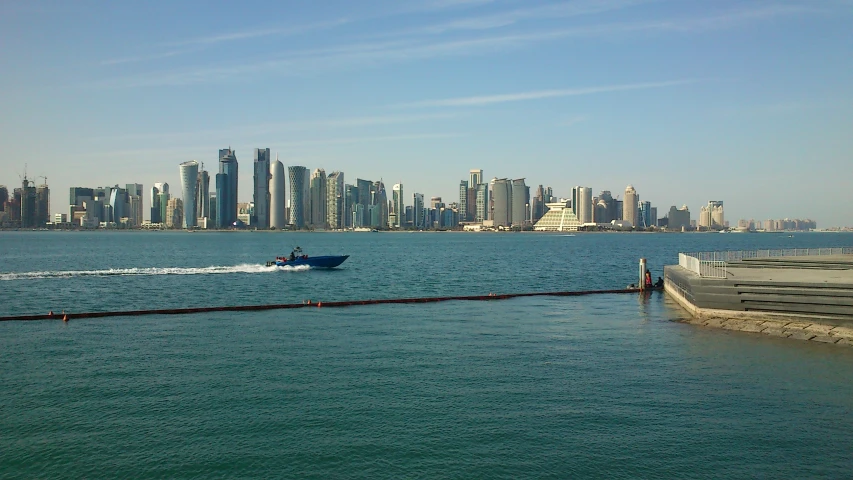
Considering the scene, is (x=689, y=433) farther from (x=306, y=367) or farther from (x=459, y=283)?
(x=459, y=283)

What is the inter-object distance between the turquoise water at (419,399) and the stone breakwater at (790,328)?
2.82ft

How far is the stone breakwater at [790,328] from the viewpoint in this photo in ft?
91.7

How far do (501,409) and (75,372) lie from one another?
16.6m

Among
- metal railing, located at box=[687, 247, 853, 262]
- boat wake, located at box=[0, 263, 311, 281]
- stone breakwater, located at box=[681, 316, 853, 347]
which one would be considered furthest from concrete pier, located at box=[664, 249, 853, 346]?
boat wake, located at box=[0, 263, 311, 281]

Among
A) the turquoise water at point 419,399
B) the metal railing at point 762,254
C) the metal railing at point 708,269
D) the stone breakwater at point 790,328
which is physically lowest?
the turquoise water at point 419,399

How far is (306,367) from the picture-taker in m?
26.0

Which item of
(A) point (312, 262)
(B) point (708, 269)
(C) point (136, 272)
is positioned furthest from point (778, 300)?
(C) point (136, 272)

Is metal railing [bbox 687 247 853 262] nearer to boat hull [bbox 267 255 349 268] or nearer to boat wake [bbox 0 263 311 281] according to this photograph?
boat hull [bbox 267 255 349 268]

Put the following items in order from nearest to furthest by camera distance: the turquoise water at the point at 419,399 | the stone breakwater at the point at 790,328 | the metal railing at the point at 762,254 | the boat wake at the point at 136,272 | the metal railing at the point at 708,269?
the turquoise water at the point at 419,399
the stone breakwater at the point at 790,328
the metal railing at the point at 708,269
the metal railing at the point at 762,254
the boat wake at the point at 136,272

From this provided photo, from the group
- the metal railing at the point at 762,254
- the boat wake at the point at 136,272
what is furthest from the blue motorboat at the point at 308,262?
the metal railing at the point at 762,254

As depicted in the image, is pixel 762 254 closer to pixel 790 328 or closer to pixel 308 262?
pixel 790 328

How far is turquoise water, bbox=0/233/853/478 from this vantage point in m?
16.2

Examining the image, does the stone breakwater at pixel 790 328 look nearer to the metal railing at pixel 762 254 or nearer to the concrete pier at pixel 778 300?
the concrete pier at pixel 778 300

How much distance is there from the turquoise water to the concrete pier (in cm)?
135
